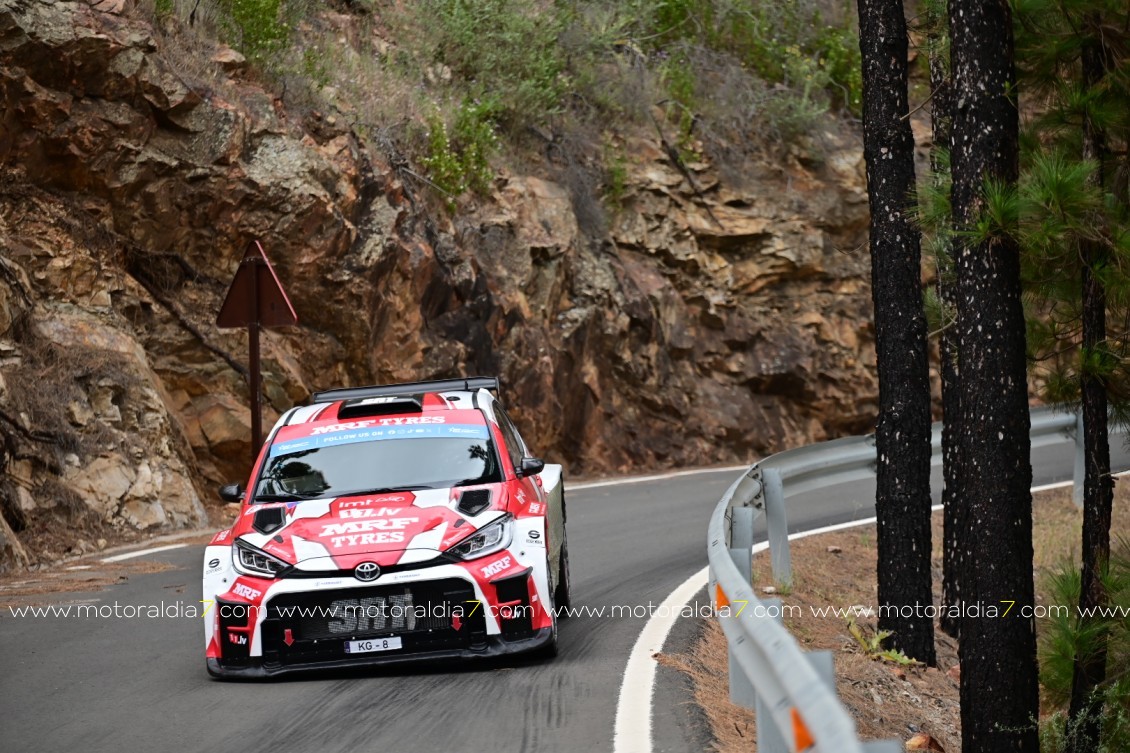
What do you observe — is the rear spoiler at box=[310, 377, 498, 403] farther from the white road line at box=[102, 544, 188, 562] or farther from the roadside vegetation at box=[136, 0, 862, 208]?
the roadside vegetation at box=[136, 0, 862, 208]

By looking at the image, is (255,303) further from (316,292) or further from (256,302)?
(316,292)

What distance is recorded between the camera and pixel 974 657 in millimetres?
7746

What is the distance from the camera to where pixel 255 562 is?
310 inches

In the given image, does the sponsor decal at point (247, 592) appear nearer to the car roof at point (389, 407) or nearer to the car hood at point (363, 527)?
the car hood at point (363, 527)

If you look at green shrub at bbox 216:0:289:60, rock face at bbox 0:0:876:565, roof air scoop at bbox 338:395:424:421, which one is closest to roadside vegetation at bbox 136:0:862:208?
green shrub at bbox 216:0:289:60

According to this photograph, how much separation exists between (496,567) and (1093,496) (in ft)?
13.1

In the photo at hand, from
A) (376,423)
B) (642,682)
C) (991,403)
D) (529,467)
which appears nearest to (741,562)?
(642,682)

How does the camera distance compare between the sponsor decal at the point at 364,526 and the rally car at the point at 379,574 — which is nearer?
the rally car at the point at 379,574

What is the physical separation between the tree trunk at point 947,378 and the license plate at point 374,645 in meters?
4.32

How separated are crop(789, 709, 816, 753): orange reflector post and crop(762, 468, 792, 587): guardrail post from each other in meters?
6.89

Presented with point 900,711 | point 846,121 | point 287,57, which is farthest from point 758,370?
point 900,711

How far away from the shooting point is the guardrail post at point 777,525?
10891 mm

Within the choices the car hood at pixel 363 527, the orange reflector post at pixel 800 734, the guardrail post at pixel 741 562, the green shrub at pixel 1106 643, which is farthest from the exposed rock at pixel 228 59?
the orange reflector post at pixel 800 734

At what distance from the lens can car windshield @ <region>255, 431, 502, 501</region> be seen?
8688 millimetres
